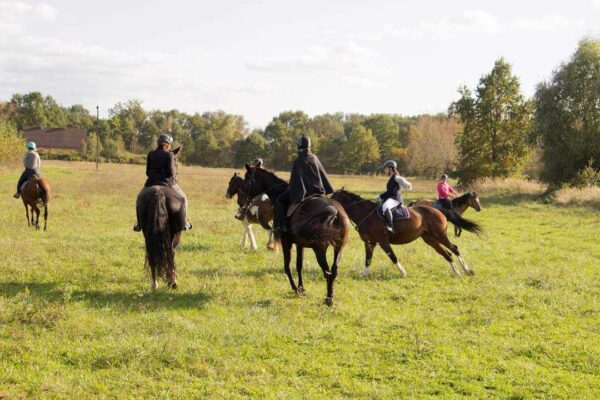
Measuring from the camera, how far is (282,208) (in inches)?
384

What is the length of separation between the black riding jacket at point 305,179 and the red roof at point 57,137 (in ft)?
326

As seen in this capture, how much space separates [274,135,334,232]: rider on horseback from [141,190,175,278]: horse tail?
225 centimetres

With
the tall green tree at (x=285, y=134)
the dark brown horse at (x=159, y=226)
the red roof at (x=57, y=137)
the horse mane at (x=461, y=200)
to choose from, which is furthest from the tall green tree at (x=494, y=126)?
the red roof at (x=57, y=137)

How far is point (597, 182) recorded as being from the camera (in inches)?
1294

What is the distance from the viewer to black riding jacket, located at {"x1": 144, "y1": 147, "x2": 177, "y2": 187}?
10062mm

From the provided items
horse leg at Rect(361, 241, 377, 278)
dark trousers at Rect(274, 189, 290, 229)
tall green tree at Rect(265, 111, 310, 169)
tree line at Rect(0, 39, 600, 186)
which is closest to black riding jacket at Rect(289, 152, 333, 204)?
dark trousers at Rect(274, 189, 290, 229)

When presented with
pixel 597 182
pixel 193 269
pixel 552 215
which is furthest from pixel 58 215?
pixel 597 182

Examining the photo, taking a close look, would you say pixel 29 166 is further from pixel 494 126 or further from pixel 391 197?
pixel 494 126

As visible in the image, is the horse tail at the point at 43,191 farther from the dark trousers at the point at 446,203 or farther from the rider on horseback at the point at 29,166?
the dark trousers at the point at 446,203

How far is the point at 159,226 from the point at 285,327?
3370mm

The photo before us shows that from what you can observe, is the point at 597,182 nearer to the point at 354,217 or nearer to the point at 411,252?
the point at 411,252

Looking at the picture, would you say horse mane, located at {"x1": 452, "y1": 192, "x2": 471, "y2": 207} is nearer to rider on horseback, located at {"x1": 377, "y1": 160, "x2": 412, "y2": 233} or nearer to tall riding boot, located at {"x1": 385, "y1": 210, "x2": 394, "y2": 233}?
rider on horseback, located at {"x1": 377, "y1": 160, "x2": 412, "y2": 233}

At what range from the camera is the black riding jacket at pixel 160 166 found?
10062 mm

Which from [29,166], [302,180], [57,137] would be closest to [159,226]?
[302,180]
